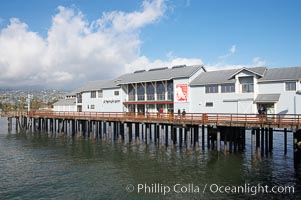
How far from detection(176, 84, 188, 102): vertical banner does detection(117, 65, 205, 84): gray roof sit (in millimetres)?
1249

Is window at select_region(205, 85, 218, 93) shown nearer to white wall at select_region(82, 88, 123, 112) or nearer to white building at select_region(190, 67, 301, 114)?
white building at select_region(190, 67, 301, 114)

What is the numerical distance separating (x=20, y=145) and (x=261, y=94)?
29.3 metres

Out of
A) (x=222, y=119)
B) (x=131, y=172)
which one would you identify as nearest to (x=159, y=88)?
(x=222, y=119)

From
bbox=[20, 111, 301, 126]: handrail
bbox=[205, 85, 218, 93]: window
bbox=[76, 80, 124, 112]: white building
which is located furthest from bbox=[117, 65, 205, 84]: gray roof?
bbox=[20, 111, 301, 126]: handrail

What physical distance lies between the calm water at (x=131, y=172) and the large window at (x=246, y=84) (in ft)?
21.3

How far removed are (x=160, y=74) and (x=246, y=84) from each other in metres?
13.4

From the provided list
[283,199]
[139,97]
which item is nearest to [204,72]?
[139,97]

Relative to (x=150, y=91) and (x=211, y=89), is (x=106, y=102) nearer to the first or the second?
(x=150, y=91)

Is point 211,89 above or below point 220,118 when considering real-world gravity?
above

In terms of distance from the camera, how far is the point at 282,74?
29391mm

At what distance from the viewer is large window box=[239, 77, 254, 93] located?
1199 inches

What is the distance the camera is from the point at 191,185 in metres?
19.3

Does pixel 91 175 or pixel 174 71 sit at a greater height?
pixel 174 71

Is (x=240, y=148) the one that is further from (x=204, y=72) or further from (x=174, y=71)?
(x=174, y=71)
